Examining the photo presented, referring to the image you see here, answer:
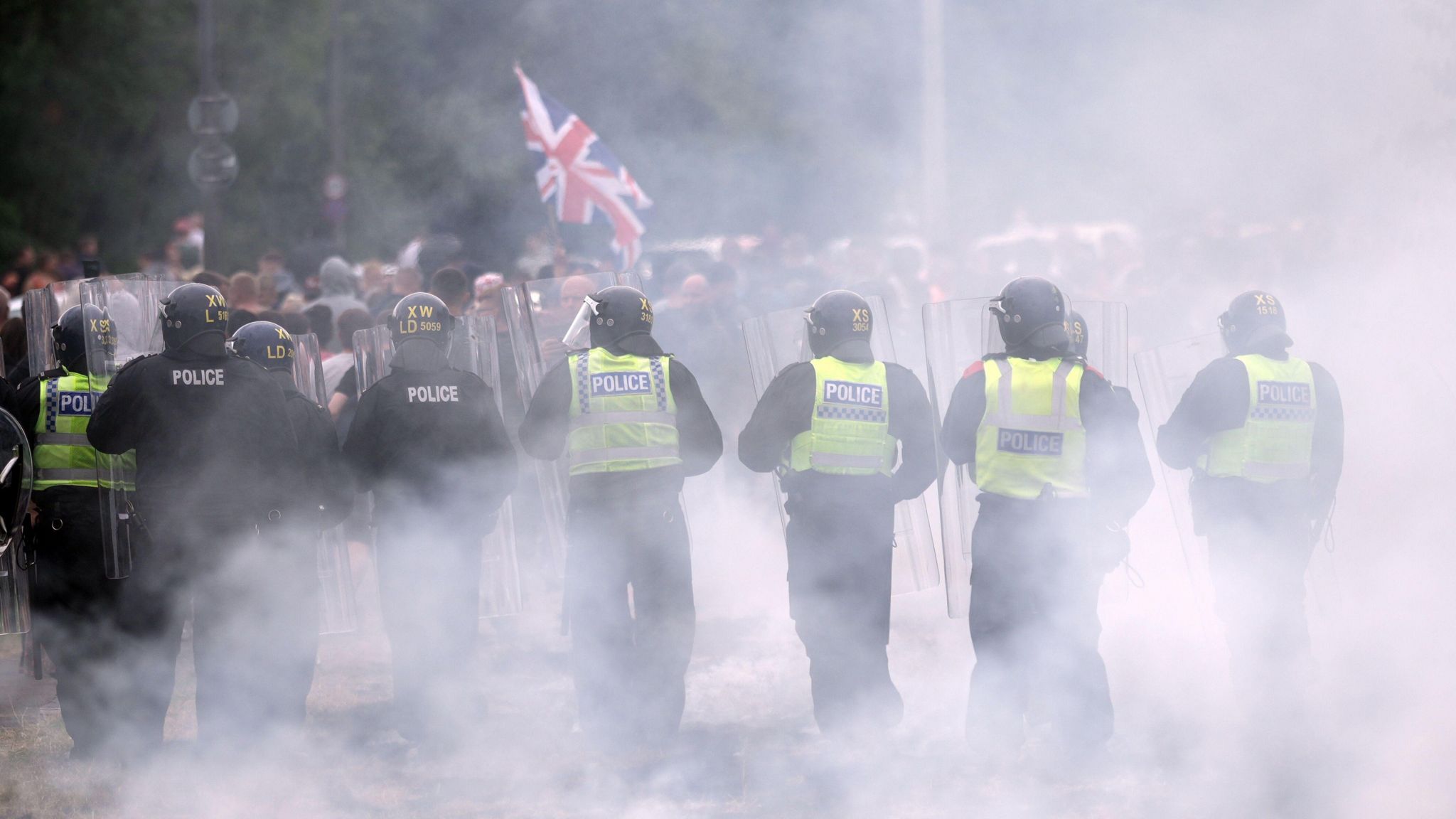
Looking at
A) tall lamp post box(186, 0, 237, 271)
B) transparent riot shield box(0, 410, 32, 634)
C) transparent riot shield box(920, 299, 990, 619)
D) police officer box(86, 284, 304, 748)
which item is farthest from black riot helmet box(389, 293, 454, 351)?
tall lamp post box(186, 0, 237, 271)

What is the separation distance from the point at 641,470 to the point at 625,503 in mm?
130

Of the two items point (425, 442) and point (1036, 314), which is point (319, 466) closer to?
point (425, 442)

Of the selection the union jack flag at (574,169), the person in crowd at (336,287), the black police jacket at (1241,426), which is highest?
the union jack flag at (574,169)

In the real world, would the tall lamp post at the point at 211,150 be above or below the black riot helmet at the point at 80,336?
above

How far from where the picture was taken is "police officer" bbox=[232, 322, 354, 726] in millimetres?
5090

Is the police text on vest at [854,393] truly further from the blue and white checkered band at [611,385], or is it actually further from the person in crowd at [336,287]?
the person in crowd at [336,287]

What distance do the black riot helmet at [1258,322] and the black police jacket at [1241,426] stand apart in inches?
1.2

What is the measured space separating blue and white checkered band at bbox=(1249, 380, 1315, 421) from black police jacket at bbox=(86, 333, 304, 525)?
11.3 ft

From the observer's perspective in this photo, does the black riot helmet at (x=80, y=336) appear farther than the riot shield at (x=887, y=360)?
No

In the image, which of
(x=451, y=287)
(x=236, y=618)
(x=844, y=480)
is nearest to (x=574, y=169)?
(x=451, y=287)

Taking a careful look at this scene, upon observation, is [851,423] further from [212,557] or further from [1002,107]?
[1002,107]

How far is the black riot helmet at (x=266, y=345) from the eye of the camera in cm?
552

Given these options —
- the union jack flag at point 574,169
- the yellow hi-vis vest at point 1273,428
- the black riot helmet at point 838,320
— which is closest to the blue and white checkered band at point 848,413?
the black riot helmet at point 838,320

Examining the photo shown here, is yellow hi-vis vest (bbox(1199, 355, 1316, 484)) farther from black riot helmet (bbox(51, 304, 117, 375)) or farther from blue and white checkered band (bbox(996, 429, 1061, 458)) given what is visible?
black riot helmet (bbox(51, 304, 117, 375))
